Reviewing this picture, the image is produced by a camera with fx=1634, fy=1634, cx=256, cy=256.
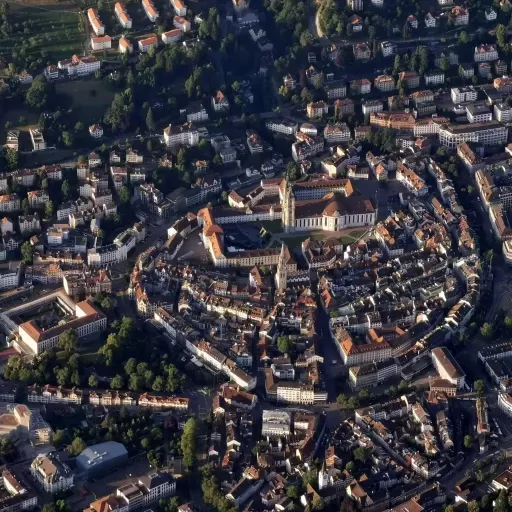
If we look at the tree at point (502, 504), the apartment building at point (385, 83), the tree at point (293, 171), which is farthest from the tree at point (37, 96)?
the tree at point (502, 504)

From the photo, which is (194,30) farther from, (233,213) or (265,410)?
(265,410)

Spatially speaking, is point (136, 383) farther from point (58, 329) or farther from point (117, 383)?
point (58, 329)

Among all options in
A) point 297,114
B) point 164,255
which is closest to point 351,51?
point 297,114

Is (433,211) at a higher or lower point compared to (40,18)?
lower

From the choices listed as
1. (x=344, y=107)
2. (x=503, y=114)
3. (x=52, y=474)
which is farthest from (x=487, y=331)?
(x=344, y=107)

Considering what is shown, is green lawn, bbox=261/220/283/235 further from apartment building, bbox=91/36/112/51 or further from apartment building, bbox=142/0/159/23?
apartment building, bbox=142/0/159/23
